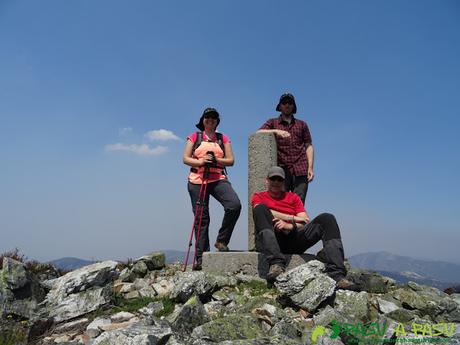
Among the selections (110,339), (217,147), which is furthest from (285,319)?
(217,147)

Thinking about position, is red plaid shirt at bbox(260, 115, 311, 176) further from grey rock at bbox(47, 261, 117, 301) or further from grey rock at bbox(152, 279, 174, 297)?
grey rock at bbox(47, 261, 117, 301)

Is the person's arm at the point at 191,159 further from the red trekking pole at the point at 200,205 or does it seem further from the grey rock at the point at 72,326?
the grey rock at the point at 72,326

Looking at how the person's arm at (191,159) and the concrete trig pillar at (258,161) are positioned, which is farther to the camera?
the concrete trig pillar at (258,161)

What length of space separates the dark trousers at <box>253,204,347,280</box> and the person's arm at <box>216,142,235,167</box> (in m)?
1.39

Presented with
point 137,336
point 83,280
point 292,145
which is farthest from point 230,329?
point 292,145

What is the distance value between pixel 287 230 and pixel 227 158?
2.07 meters

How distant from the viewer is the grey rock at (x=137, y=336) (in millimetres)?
3627

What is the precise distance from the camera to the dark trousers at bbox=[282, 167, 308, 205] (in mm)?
8023

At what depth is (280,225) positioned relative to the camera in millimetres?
6672

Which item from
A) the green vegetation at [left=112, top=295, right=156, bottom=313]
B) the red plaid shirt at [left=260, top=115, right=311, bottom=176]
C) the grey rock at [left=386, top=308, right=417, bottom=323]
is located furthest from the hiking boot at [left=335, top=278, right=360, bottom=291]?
the red plaid shirt at [left=260, top=115, right=311, bottom=176]

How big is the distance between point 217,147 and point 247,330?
4.33m

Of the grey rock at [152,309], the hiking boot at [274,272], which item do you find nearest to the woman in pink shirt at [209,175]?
the hiking boot at [274,272]

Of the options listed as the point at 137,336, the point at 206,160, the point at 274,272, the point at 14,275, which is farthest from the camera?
the point at 206,160

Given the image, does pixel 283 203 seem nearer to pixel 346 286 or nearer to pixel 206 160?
pixel 206 160
